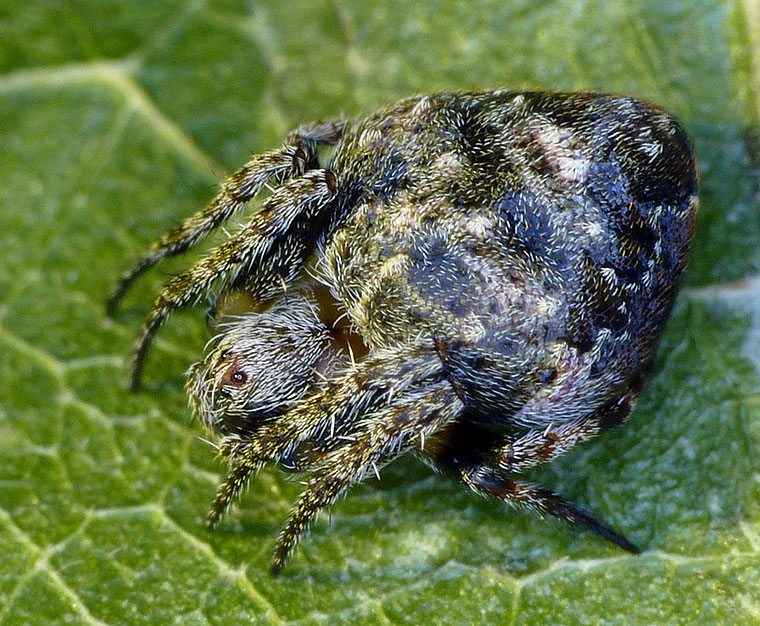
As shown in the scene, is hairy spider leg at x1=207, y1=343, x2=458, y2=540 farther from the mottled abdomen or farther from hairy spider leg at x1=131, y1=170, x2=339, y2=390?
hairy spider leg at x1=131, y1=170, x2=339, y2=390

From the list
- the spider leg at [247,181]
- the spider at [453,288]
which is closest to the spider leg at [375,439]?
the spider at [453,288]

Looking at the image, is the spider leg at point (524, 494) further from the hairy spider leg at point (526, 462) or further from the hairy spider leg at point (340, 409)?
the hairy spider leg at point (340, 409)

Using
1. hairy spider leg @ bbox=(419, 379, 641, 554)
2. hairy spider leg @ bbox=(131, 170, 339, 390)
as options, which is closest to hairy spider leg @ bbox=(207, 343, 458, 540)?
hairy spider leg @ bbox=(419, 379, 641, 554)

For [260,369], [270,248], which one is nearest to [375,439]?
[260,369]

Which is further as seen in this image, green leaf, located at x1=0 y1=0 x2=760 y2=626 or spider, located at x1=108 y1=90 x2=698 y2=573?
green leaf, located at x1=0 y1=0 x2=760 y2=626

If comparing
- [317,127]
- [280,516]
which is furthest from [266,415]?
[317,127]

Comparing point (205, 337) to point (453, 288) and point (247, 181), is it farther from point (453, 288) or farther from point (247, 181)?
point (453, 288)

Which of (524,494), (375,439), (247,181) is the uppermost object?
(247,181)
